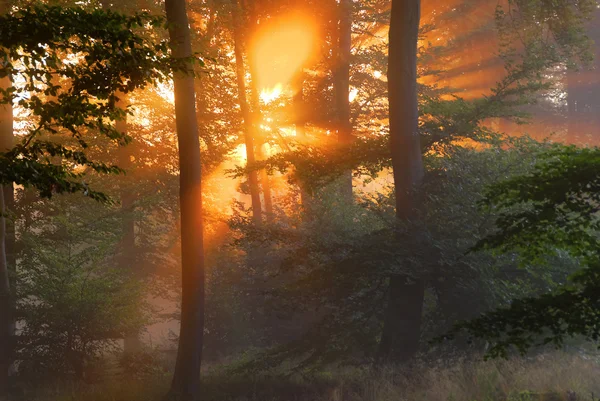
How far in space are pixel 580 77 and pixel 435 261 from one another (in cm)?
3206

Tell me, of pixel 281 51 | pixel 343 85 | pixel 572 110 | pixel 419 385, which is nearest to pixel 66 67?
pixel 419 385

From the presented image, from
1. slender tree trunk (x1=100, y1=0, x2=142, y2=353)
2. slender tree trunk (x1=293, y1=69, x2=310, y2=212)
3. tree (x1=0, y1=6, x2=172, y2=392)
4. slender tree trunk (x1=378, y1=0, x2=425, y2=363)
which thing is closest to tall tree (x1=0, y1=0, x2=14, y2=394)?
slender tree trunk (x1=100, y1=0, x2=142, y2=353)

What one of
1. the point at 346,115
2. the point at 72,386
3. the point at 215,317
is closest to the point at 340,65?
the point at 346,115

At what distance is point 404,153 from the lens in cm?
1470

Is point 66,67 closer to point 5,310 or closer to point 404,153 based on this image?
point 404,153

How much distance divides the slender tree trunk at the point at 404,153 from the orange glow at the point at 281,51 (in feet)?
34.4

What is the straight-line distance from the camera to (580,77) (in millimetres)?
40375

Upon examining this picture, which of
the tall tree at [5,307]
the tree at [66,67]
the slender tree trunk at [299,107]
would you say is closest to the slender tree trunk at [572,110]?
the slender tree trunk at [299,107]

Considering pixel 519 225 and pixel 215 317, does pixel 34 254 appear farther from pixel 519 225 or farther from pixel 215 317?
pixel 519 225

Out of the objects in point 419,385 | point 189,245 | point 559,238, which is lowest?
point 419,385

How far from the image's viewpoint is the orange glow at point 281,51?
2472 cm

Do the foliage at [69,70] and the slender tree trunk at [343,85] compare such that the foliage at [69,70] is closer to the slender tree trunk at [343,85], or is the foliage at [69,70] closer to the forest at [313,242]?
the forest at [313,242]

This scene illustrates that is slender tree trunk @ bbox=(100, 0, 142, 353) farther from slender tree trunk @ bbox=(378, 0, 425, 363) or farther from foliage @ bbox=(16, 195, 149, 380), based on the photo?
slender tree trunk @ bbox=(378, 0, 425, 363)

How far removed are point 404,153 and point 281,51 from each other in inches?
500
